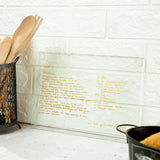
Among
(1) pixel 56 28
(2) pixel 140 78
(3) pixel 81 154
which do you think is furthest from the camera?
(1) pixel 56 28

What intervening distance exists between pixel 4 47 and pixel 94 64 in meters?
0.30

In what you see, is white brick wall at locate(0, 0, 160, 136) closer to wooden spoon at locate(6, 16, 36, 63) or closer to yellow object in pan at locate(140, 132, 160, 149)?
wooden spoon at locate(6, 16, 36, 63)

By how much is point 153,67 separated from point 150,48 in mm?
62

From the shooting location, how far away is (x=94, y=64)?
2.48 ft

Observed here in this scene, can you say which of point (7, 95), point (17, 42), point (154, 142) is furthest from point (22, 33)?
point (154, 142)

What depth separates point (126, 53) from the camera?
74 centimetres

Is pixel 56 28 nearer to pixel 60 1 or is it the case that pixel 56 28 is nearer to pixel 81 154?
pixel 60 1

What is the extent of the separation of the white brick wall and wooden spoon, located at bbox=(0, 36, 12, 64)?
0.15 m

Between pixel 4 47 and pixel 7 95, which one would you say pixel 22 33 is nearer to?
pixel 4 47

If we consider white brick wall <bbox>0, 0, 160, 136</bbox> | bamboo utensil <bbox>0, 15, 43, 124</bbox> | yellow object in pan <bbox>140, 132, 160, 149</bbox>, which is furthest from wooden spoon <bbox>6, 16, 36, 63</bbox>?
yellow object in pan <bbox>140, 132, 160, 149</bbox>

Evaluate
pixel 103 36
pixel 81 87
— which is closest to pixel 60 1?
pixel 103 36

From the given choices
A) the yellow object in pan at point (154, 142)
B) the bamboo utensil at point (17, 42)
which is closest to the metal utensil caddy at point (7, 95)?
the bamboo utensil at point (17, 42)

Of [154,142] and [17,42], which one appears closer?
[154,142]

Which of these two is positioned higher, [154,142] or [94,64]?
[94,64]
